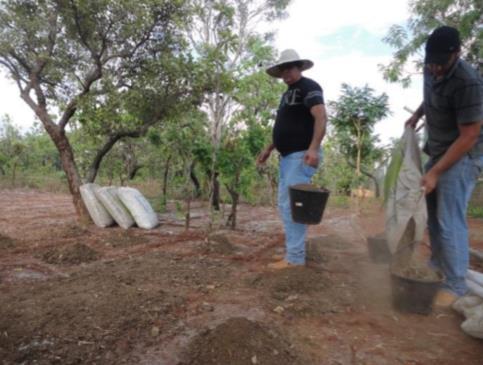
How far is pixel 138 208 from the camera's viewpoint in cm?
520

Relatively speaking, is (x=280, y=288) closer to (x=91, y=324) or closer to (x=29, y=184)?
(x=91, y=324)

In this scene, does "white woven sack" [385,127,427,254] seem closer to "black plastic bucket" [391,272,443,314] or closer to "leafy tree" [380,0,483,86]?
"black plastic bucket" [391,272,443,314]

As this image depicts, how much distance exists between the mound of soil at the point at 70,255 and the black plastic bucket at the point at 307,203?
188 cm


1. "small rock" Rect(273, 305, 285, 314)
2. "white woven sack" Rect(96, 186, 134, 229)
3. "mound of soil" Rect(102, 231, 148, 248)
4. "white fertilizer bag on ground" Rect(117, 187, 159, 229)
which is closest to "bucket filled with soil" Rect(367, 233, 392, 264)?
"small rock" Rect(273, 305, 285, 314)

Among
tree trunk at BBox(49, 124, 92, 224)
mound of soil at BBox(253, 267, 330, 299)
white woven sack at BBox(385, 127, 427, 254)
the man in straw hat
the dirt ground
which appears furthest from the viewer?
tree trunk at BBox(49, 124, 92, 224)

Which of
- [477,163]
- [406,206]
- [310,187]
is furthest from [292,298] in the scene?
[477,163]

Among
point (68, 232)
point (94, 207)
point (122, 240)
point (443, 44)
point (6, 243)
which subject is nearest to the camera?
point (443, 44)

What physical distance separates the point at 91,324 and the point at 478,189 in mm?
9196

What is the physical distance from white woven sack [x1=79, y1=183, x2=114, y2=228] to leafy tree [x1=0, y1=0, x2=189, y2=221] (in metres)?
0.15

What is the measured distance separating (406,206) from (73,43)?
4.92m

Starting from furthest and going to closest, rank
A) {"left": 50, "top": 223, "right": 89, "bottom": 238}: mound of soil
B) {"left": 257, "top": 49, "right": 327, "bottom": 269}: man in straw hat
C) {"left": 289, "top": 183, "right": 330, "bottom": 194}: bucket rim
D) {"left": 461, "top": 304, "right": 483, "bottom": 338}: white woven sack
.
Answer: {"left": 50, "top": 223, "right": 89, "bottom": 238}: mound of soil → {"left": 257, "top": 49, "right": 327, "bottom": 269}: man in straw hat → {"left": 289, "top": 183, "right": 330, "bottom": 194}: bucket rim → {"left": 461, "top": 304, "right": 483, "bottom": 338}: white woven sack

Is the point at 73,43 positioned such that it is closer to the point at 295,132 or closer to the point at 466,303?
the point at 295,132

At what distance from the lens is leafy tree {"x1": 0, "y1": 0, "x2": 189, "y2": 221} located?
4.62 m

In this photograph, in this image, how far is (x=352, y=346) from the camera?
6.10 ft
